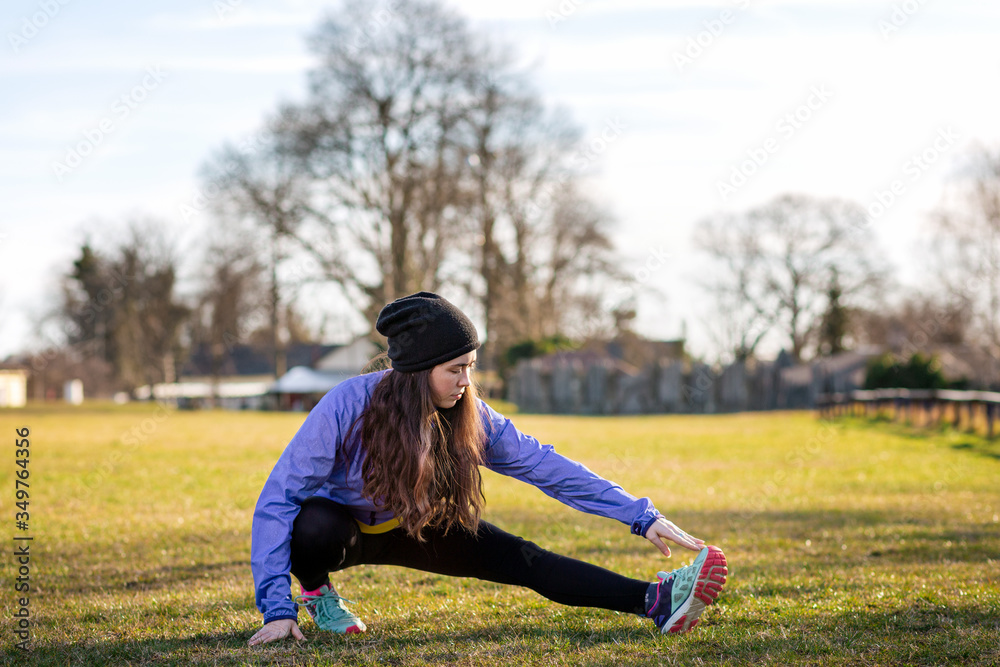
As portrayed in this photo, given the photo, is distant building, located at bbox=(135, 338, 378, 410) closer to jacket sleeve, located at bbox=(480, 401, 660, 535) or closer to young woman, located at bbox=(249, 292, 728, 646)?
young woman, located at bbox=(249, 292, 728, 646)

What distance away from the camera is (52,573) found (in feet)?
16.5

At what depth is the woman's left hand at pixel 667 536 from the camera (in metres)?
3.27

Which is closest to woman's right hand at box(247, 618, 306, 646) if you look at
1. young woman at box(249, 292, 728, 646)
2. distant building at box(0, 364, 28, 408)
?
young woman at box(249, 292, 728, 646)

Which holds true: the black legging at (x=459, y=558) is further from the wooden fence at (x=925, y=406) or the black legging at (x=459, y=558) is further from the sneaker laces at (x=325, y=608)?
the wooden fence at (x=925, y=406)

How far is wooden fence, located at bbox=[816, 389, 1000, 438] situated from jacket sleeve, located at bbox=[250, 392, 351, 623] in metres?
13.0

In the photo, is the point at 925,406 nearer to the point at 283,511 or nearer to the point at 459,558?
the point at 459,558

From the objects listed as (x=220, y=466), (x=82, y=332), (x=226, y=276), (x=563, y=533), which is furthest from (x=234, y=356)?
(x=563, y=533)

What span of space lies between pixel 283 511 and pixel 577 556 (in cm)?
264

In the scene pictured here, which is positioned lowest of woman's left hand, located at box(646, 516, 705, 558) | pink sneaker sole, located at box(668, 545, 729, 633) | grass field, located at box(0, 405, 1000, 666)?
grass field, located at box(0, 405, 1000, 666)

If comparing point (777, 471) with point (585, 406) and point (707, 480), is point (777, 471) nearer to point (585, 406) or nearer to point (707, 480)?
point (707, 480)

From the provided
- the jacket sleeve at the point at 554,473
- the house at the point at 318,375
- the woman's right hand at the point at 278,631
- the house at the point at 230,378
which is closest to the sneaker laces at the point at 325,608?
the woman's right hand at the point at 278,631

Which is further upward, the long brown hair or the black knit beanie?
the black knit beanie

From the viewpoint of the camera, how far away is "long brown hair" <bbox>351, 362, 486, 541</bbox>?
335cm

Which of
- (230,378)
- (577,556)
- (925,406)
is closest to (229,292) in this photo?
(925,406)
